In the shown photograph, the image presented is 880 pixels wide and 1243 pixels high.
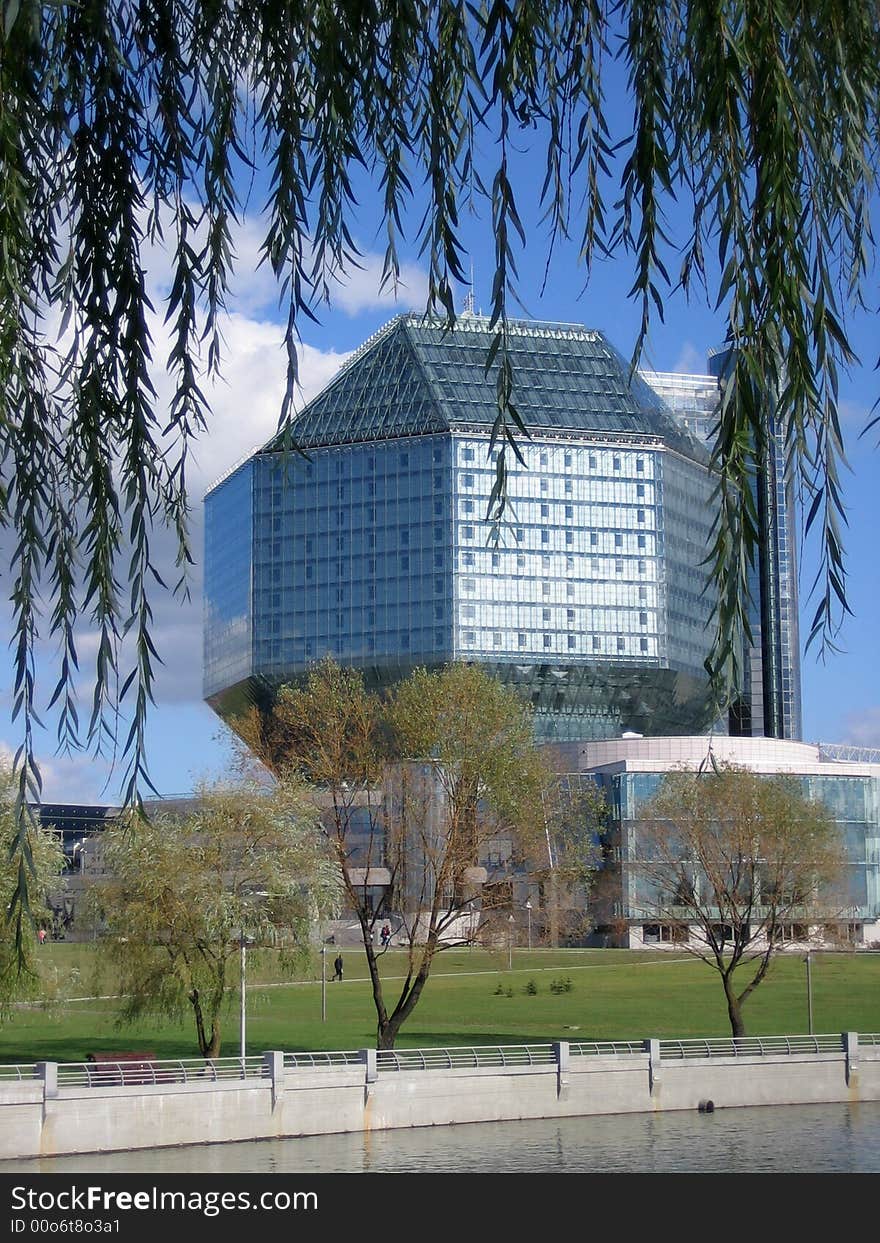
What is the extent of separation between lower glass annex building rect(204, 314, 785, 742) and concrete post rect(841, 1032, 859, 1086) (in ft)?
323

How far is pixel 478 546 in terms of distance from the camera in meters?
151

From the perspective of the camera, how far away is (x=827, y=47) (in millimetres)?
4645

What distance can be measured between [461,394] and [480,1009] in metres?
93.1

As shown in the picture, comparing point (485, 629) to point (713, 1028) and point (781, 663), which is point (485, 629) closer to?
point (781, 663)

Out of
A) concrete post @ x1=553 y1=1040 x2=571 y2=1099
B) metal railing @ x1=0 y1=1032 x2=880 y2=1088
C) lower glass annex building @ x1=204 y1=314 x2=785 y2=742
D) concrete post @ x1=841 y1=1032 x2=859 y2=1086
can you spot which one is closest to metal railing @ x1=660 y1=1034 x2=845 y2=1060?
metal railing @ x1=0 y1=1032 x2=880 y2=1088

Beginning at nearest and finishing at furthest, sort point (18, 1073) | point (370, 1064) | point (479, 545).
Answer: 1. point (18, 1073)
2. point (370, 1064)
3. point (479, 545)

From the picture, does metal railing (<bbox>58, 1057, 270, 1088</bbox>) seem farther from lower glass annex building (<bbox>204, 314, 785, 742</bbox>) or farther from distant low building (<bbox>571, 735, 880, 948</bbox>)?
lower glass annex building (<bbox>204, 314, 785, 742</bbox>)

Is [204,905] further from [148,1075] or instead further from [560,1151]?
[560,1151]

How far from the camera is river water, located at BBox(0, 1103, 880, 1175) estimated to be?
3419 cm

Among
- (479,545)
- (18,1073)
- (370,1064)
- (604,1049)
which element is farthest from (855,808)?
(18,1073)

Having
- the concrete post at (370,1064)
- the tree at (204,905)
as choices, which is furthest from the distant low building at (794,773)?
the concrete post at (370,1064)

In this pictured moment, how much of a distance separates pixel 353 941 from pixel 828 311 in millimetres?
108666
